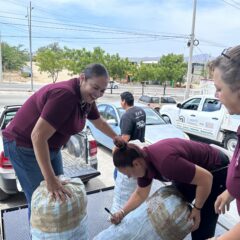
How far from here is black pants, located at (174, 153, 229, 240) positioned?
224 centimetres

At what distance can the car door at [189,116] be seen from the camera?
9180 mm

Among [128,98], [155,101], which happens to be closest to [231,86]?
[128,98]

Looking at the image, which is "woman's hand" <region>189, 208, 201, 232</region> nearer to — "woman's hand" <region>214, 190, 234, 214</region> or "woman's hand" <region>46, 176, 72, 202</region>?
"woman's hand" <region>214, 190, 234, 214</region>

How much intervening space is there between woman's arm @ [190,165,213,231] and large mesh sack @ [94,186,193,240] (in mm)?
56

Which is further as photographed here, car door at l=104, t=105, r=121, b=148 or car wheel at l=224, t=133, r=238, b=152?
car wheel at l=224, t=133, r=238, b=152

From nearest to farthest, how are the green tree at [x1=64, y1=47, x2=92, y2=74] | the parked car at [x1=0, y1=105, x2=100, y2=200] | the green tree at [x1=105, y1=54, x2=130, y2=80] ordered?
the parked car at [x1=0, y1=105, x2=100, y2=200] → the green tree at [x1=64, y1=47, x2=92, y2=74] → the green tree at [x1=105, y1=54, x2=130, y2=80]

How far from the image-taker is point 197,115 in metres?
9.05

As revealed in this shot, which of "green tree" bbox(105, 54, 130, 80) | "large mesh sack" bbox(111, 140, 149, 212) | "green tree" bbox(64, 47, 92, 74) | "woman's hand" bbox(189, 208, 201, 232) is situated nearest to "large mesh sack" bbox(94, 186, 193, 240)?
"woman's hand" bbox(189, 208, 201, 232)

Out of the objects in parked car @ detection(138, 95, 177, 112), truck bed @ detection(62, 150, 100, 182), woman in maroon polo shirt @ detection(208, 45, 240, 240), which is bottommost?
parked car @ detection(138, 95, 177, 112)

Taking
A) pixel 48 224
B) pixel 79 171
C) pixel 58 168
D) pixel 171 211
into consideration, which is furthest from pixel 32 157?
pixel 79 171

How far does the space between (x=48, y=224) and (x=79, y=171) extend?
230cm

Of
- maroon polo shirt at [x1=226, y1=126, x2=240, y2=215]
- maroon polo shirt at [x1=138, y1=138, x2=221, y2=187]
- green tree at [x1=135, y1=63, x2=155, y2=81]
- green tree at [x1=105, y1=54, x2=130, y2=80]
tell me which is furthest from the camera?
green tree at [x1=135, y1=63, x2=155, y2=81]

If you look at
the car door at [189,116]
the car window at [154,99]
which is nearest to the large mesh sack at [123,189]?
the car door at [189,116]

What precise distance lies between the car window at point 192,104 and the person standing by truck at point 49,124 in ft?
24.3
